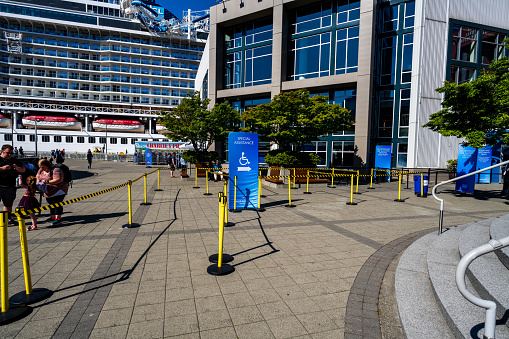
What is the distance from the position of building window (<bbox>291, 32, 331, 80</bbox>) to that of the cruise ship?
46.3 m

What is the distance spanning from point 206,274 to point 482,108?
1508 cm

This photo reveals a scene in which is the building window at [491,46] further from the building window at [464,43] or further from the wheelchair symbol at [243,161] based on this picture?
the wheelchair symbol at [243,161]

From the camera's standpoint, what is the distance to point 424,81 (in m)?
22.5

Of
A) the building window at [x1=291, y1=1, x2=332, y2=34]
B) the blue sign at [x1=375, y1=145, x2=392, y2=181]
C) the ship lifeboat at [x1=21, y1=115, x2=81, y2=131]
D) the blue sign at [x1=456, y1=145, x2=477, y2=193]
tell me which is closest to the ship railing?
the ship lifeboat at [x1=21, y1=115, x2=81, y2=131]

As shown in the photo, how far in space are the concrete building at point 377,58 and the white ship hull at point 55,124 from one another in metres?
53.8

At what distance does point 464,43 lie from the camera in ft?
79.8

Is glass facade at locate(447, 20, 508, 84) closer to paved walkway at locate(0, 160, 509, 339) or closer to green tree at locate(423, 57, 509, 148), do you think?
green tree at locate(423, 57, 509, 148)

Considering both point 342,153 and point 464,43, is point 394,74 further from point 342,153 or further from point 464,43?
point 342,153

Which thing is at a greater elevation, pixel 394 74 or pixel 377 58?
pixel 377 58

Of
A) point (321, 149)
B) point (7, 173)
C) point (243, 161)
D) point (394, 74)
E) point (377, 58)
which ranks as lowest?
point (7, 173)

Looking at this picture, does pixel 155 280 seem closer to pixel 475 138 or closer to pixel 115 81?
pixel 475 138

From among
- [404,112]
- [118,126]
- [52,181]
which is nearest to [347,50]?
[404,112]

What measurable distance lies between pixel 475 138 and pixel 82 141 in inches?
2763

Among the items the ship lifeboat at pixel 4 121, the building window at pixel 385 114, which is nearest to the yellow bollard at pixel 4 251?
the building window at pixel 385 114
